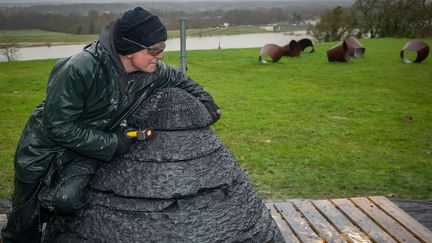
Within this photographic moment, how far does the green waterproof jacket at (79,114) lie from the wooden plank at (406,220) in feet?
10.7

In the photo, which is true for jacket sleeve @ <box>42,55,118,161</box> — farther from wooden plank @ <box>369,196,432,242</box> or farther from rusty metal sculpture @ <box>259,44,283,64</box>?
rusty metal sculpture @ <box>259,44,283,64</box>

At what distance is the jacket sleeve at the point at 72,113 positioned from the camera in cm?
254

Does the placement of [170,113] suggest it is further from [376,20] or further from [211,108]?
[376,20]

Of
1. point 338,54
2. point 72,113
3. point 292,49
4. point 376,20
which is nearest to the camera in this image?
point 72,113

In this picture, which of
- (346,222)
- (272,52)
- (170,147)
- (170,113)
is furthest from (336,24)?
(170,147)

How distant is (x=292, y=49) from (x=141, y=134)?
20.9 metres

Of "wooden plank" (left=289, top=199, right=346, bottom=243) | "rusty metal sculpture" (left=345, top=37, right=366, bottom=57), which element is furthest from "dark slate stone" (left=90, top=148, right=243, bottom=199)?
"rusty metal sculpture" (left=345, top=37, right=366, bottom=57)

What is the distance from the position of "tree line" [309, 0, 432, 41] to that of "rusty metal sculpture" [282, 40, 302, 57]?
19.0 metres

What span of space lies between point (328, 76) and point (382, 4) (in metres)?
33.8

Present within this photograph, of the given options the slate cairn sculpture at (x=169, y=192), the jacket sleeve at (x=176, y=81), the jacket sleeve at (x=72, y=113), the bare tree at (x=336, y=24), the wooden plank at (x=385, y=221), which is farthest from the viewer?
the bare tree at (x=336, y=24)

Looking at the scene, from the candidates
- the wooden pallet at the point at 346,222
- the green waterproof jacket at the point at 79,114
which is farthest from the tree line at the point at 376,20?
the green waterproof jacket at the point at 79,114

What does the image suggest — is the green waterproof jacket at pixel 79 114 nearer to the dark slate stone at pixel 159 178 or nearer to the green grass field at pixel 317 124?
the dark slate stone at pixel 159 178

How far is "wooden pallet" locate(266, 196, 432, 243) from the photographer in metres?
4.45

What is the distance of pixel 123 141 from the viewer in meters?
2.71
